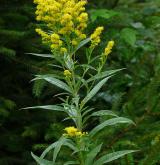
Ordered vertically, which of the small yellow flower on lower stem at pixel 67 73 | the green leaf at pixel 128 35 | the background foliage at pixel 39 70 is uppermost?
the small yellow flower on lower stem at pixel 67 73

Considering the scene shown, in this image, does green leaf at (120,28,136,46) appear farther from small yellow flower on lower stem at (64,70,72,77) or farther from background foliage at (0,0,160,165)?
small yellow flower on lower stem at (64,70,72,77)

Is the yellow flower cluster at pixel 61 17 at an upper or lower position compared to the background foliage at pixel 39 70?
upper

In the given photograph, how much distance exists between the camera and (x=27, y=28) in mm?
3648

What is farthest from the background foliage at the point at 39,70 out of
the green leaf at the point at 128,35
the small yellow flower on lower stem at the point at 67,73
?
the small yellow flower on lower stem at the point at 67,73

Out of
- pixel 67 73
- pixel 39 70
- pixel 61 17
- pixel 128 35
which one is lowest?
pixel 39 70

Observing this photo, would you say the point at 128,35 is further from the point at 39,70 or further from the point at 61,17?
the point at 61,17

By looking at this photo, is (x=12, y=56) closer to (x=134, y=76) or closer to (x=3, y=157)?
(x=3, y=157)

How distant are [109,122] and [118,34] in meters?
1.65

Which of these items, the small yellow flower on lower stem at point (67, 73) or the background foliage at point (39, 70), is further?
the background foliage at point (39, 70)

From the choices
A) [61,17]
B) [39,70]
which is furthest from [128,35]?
[61,17]

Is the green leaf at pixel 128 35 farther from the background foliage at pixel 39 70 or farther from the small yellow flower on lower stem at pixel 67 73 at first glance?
the small yellow flower on lower stem at pixel 67 73

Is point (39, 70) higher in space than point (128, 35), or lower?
lower

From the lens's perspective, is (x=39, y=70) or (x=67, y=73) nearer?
(x=67, y=73)

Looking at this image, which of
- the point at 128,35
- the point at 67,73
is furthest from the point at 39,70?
the point at 67,73
